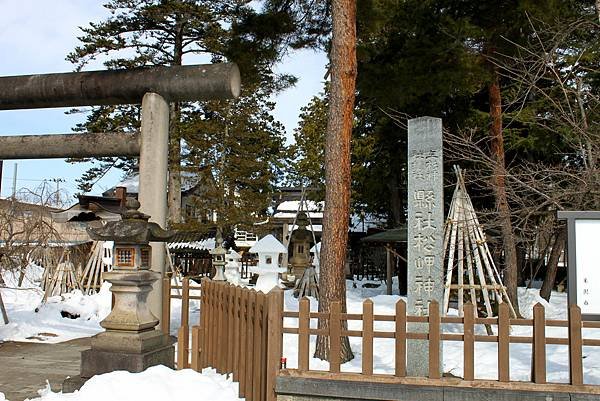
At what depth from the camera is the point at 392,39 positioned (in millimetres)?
12883

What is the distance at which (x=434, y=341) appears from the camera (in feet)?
18.5

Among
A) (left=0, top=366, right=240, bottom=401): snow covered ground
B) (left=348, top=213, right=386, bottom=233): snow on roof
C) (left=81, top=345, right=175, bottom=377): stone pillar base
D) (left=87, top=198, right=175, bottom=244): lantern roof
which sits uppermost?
(left=348, top=213, right=386, bottom=233): snow on roof

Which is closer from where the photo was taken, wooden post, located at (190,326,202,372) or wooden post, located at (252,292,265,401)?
wooden post, located at (252,292,265,401)

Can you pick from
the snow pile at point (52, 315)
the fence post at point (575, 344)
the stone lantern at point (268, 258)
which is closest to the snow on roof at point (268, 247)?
the stone lantern at point (268, 258)

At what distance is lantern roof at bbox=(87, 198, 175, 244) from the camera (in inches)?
259

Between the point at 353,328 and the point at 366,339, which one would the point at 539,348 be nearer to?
the point at 366,339

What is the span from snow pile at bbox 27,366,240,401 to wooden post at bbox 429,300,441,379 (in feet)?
6.91

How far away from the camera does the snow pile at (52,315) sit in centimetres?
1156

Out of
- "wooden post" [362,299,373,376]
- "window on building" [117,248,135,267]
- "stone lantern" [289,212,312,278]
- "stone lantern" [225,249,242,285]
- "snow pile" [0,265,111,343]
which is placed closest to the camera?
"wooden post" [362,299,373,376]

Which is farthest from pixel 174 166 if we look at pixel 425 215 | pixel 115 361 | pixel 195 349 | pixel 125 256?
pixel 115 361

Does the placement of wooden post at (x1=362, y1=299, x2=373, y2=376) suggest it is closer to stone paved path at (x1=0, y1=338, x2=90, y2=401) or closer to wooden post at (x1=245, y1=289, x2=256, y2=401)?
wooden post at (x1=245, y1=289, x2=256, y2=401)

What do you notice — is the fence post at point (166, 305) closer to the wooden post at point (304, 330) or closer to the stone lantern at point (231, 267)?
the wooden post at point (304, 330)

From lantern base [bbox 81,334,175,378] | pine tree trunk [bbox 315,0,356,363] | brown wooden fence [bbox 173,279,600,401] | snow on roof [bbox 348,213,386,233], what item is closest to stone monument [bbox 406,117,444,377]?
brown wooden fence [bbox 173,279,600,401]

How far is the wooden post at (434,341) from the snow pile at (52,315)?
27.3 feet
